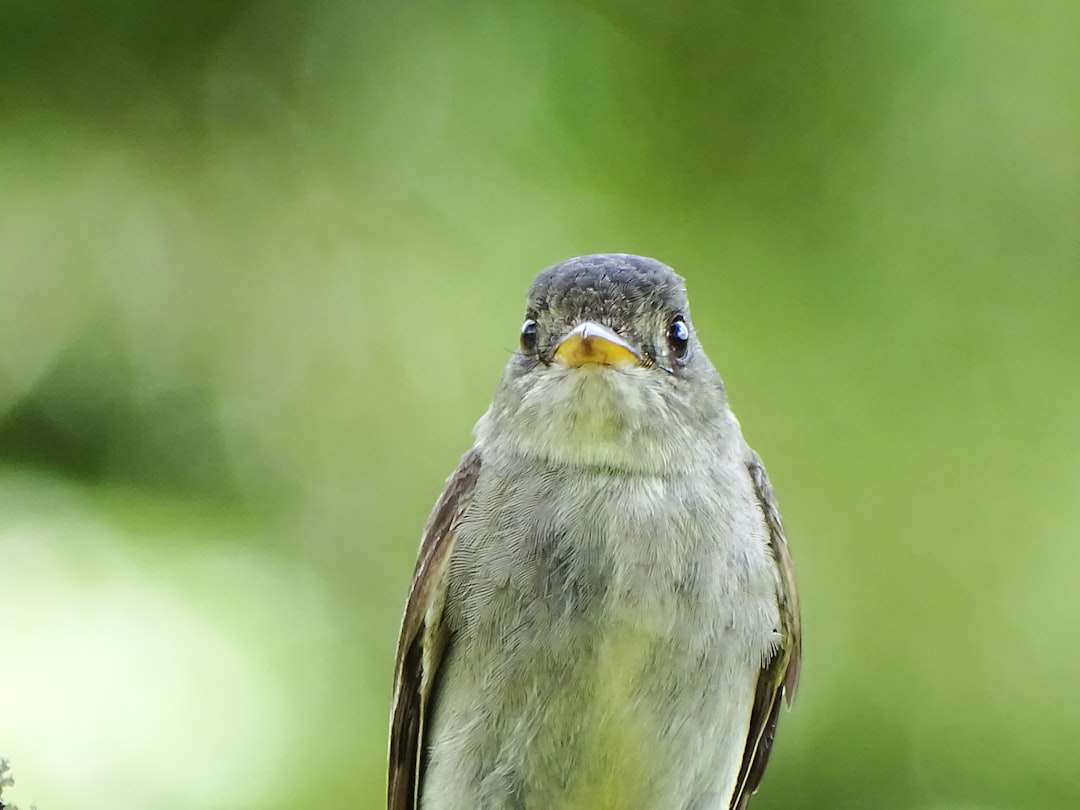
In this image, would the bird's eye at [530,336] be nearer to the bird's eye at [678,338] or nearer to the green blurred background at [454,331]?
the bird's eye at [678,338]

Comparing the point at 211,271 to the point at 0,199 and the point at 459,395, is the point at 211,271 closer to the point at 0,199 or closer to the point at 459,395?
the point at 0,199

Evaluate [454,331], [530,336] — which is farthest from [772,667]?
[454,331]

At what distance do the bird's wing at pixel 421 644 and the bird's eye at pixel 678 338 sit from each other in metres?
0.38

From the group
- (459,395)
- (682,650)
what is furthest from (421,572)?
(459,395)

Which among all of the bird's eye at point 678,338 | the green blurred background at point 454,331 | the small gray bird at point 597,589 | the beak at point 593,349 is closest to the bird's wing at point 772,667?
the small gray bird at point 597,589

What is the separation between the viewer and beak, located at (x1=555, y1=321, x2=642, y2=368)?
173 cm

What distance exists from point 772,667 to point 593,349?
63 centimetres

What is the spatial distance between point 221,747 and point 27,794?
47 centimetres

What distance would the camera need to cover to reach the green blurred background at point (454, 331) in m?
2.97

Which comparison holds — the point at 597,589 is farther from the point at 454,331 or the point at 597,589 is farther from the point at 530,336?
the point at 454,331

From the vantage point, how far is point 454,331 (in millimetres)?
3203

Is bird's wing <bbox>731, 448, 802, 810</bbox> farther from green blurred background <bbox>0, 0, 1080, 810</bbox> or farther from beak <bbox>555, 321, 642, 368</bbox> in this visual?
green blurred background <bbox>0, 0, 1080, 810</bbox>

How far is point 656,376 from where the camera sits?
72.2 inches

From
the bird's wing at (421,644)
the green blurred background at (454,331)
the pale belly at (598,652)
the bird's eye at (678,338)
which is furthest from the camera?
the green blurred background at (454,331)
